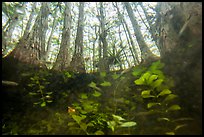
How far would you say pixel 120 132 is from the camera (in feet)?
7.26

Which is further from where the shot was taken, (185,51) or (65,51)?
(65,51)

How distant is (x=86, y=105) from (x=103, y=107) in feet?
1.35

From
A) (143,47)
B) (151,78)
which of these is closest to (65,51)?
(143,47)

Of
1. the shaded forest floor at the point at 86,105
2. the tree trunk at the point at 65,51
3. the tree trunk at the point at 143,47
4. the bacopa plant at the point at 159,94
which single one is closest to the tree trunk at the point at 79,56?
the tree trunk at the point at 65,51

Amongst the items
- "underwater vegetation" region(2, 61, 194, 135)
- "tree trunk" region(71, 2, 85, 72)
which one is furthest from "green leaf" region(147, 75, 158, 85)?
"tree trunk" region(71, 2, 85, 72)

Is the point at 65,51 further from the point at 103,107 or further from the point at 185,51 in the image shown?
the point at 185,51

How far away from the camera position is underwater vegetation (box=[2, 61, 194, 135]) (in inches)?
82.4

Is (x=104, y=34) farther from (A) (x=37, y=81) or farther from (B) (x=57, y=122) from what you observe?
(B) (x=57, y=122)

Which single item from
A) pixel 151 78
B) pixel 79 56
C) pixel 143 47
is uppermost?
pixel 143 47

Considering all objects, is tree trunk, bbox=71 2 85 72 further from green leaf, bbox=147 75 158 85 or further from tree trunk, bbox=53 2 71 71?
green leaf, bbox=147 75 158 85

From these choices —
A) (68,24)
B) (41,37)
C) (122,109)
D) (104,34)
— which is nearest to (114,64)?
(104,34)

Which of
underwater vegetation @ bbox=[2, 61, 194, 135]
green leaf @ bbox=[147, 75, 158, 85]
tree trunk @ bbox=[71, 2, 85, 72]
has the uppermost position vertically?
tree trunk @ bbox=[71, 2, 85, 72]

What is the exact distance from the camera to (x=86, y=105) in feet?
7.51

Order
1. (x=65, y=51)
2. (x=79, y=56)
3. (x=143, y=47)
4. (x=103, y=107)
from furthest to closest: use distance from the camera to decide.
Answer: (x=65, y=51) → (x=79, y=56) → (x=143, y=47) → (x=103, y=107)
